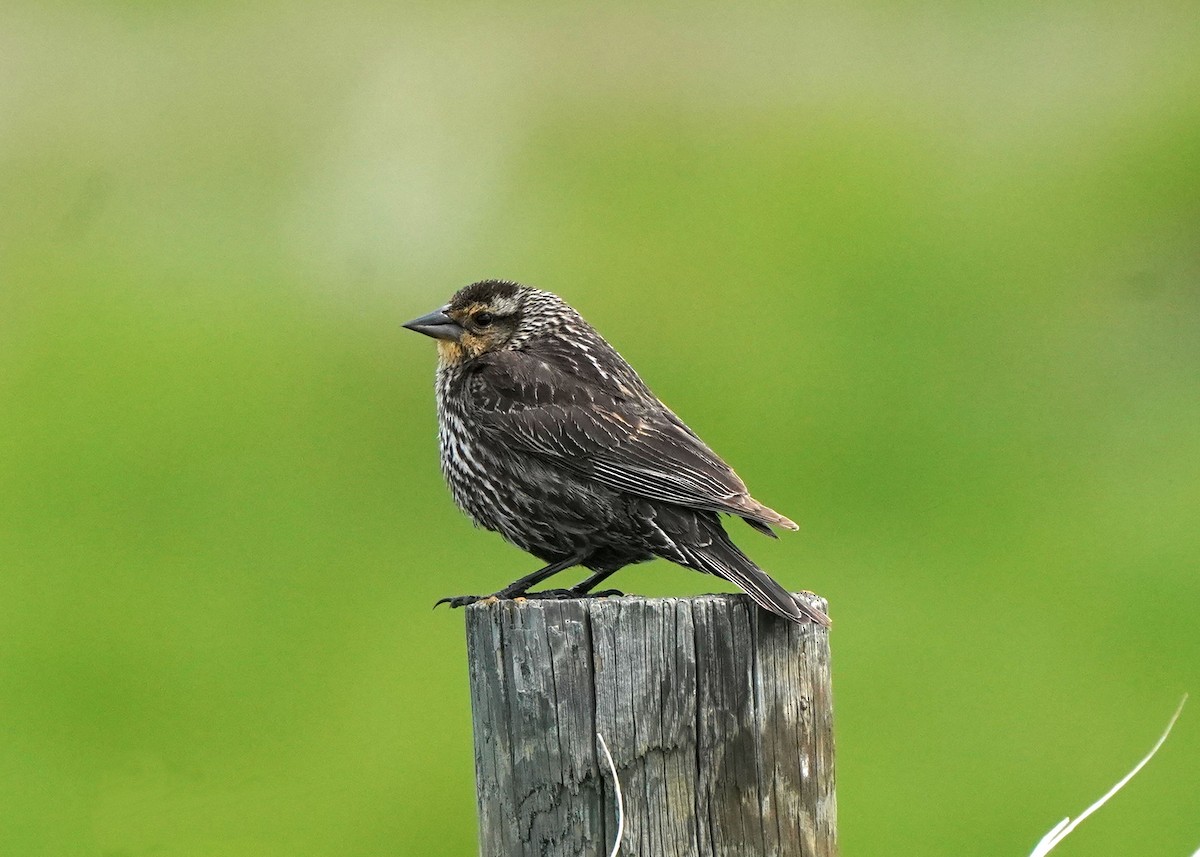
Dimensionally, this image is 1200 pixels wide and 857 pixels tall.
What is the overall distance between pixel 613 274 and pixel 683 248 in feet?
2.29

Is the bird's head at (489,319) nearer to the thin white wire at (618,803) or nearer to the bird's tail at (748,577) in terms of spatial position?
the bird's tail at (748,577)

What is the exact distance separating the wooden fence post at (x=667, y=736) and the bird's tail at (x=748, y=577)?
3.3 inches

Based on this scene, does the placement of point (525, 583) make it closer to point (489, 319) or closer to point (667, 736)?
point (489, 319)

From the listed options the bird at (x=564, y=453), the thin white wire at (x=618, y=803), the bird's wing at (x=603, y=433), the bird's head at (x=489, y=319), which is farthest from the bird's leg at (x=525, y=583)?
the thin white wire at (x=618, y=803)

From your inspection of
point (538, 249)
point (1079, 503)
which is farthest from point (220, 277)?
point (1079, 503)

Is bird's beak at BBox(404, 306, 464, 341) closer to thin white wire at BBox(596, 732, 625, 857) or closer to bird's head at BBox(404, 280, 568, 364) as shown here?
bird's head at BBox(404, 280, 568, 364)

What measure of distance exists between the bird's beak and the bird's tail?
54.0 inches

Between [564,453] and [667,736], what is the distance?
1.75 metres

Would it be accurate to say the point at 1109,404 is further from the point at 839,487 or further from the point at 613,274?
the point at 613,274

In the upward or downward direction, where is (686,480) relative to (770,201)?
downward

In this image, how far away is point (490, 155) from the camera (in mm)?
15781

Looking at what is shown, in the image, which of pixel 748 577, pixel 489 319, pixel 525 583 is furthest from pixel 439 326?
pixel 748 577

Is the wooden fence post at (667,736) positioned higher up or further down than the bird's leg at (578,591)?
further down

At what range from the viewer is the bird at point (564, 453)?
4797 millimetres
